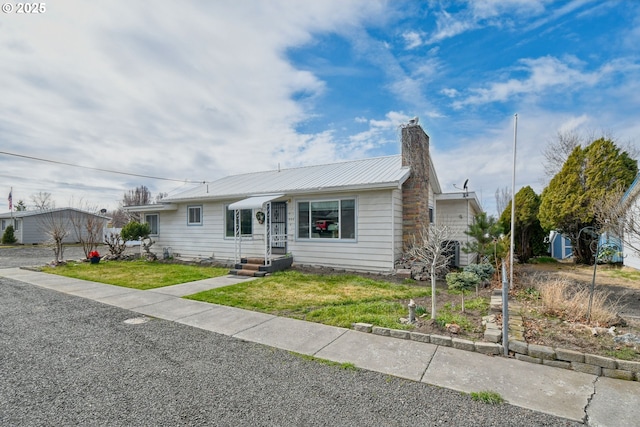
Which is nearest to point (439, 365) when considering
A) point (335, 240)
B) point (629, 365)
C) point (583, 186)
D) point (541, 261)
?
point (629, 365)

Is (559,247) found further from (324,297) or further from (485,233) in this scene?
(324,297)

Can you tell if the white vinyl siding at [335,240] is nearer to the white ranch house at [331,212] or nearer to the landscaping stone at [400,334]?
the white ranch house at [331,212]

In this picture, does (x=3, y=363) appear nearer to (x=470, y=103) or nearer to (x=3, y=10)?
(x=3, y=10)

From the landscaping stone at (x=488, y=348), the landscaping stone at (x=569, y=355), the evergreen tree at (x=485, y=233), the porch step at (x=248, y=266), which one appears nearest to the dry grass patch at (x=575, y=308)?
the landscaping stone at (x=569, y=355)

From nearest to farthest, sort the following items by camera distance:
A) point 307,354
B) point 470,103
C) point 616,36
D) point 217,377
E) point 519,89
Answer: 1. point 217,377
2. point 307,354
3. point 616,36
4. point 519,89
5. point 470,103

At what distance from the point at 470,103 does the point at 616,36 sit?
392 centimetres

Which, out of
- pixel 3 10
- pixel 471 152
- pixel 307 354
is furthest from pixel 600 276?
pixel 3 10

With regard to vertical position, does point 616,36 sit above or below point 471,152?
above

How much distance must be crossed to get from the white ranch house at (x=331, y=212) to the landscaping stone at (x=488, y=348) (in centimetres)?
559

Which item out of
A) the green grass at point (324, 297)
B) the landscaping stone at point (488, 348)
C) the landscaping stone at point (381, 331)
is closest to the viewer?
the landscaping stone at point (488, 348)

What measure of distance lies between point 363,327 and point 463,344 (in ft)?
4.80

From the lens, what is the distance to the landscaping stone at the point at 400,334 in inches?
174

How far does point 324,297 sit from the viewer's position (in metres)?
6.95

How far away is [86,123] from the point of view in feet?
46.1
